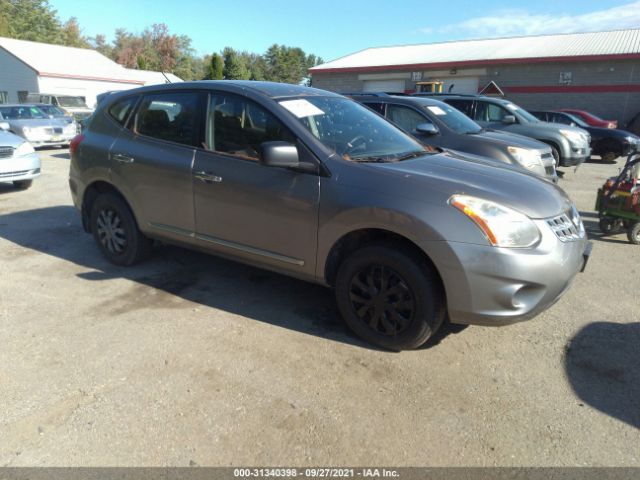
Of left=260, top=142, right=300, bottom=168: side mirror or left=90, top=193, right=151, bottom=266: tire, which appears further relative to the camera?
left=90, top=193, right=151, bottom=266: tire

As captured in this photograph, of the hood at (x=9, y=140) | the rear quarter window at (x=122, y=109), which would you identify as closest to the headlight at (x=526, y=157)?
the rear quarter window at (x=122, y=109)

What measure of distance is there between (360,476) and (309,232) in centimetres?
167

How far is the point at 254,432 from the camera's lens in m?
2.53

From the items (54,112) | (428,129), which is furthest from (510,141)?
(54,112)

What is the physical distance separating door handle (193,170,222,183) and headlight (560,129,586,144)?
9512mm

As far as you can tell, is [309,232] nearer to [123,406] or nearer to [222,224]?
[222,224]

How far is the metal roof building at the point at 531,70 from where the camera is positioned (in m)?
24.5

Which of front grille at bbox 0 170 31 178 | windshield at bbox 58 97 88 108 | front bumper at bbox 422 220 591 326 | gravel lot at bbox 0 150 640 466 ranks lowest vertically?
gravel lot at bbox 0 150 640 466

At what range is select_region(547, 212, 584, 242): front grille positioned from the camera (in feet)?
9.92

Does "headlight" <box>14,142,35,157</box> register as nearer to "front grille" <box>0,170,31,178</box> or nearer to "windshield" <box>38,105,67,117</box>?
"front grille" <box>0,170,31,178</box>

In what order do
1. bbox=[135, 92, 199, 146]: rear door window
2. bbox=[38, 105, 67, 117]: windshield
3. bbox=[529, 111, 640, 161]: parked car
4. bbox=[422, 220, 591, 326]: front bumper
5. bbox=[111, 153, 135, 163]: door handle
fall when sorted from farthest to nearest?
bbox=[38, 105, 67, 117]: windshield → bbox=[529, 111, 640, 161]: parked car → bbox=[111, 153, 135, 163]: door handle → bbox=[135, 92, 199, 146]: rear door window → bbox=[422, 220, 591, 326]: front bumper

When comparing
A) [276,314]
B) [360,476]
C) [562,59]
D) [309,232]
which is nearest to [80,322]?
[276,314]

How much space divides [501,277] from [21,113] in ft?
57.2

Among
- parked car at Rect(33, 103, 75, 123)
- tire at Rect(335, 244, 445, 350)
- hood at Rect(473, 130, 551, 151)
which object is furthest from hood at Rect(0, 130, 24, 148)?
parked car at Rect(33, 103, 75, 123)
